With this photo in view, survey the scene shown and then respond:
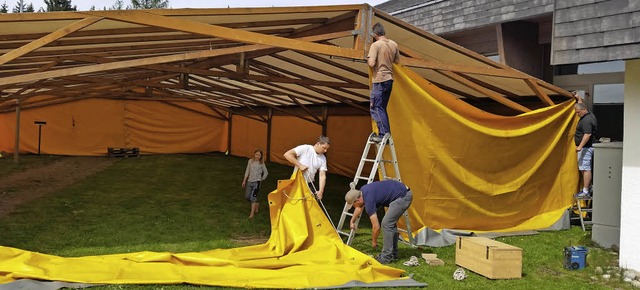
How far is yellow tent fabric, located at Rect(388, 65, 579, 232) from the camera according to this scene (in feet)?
25.6

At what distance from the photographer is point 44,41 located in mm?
5754

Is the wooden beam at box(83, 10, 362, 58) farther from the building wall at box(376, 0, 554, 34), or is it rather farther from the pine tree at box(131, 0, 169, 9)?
the pine tree at box(131, 0, 169, 9)

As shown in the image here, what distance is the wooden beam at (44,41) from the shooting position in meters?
5.70

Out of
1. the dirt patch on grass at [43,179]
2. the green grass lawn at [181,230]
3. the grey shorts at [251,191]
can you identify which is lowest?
the green grass lawn at [181,230]

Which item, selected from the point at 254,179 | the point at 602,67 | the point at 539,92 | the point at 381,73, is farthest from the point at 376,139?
the point at 602,67

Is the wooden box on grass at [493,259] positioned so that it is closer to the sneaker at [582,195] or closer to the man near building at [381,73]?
the man near building at [381,73]

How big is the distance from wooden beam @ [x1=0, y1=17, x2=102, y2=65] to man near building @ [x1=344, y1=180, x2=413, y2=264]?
3.66 metres

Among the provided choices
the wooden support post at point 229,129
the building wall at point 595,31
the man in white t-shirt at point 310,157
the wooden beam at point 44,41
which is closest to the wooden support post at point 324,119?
the wooden support post at point 229,129

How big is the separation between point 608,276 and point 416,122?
3.13 metres

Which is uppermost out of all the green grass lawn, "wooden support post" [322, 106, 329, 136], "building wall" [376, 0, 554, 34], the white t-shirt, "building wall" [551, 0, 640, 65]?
"building wall" [376, 0, 554, 34]

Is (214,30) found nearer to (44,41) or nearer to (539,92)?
(44,41)

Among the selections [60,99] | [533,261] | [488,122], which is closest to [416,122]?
[488,122]

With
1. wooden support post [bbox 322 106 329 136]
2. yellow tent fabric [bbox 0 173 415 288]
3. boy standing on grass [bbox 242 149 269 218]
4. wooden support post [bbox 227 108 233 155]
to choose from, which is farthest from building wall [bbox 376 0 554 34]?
wooden support post [bbox 227 108 233 155]

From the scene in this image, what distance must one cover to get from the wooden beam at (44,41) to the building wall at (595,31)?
5.85m
